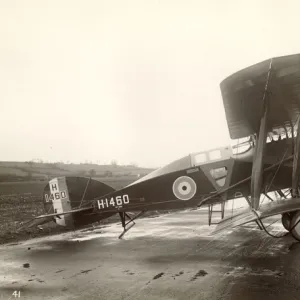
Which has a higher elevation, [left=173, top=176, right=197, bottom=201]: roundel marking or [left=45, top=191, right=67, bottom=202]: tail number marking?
[left=45, top=191, right=67, bottom=202]: tail number marking

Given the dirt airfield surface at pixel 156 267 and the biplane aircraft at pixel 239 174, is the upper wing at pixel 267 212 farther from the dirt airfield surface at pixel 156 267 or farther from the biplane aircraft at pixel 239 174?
the dirt airfield surface at pixel 156 267

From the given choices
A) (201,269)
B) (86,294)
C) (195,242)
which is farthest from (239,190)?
(86,294)

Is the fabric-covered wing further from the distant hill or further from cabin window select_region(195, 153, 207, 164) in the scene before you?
the distant hill

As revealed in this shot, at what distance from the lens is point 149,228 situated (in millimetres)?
12477

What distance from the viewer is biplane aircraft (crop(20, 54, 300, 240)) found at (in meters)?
6.83

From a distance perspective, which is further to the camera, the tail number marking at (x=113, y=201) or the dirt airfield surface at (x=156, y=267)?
the tail number marking at (x=113, y=201)

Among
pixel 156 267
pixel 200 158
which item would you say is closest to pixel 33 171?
pixel 200 158

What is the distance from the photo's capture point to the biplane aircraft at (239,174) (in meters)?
6.83

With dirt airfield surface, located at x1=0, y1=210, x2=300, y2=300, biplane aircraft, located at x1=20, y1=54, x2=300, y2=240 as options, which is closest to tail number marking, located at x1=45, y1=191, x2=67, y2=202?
biplane aircraft, located at x1=20, y1=54, x2=300, y2=240

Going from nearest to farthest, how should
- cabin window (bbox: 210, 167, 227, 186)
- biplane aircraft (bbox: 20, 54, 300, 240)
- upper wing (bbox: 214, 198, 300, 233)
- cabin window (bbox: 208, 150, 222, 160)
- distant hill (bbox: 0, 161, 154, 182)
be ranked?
upper wing (bbox: 214, 198, 300, 233) → biplane aircraft (bbox: 20, 54, 300, 240) → cabin window (bbox: 210, 167, 227, 186) → cabin window (bbox: 208, 150, 222, 160) → distant hill (bbox: 0, 161, 154, 182)

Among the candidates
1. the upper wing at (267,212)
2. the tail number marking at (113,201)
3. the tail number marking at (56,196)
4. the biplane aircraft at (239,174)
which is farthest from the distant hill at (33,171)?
the upper wing at (267,212)

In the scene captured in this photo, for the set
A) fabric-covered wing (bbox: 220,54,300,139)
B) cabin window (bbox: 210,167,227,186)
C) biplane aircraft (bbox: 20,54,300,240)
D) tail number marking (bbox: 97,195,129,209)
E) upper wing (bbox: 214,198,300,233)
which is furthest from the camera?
tail number marking (bbox: 97,195,129,209)

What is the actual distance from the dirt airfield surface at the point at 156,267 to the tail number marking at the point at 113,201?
0.99 metres

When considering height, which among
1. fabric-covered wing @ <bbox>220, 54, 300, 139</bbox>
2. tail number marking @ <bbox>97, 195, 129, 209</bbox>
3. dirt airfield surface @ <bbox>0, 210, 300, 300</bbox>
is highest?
fabric-covered wing @ <bbox>220, 54, 300, 139</bbox>
